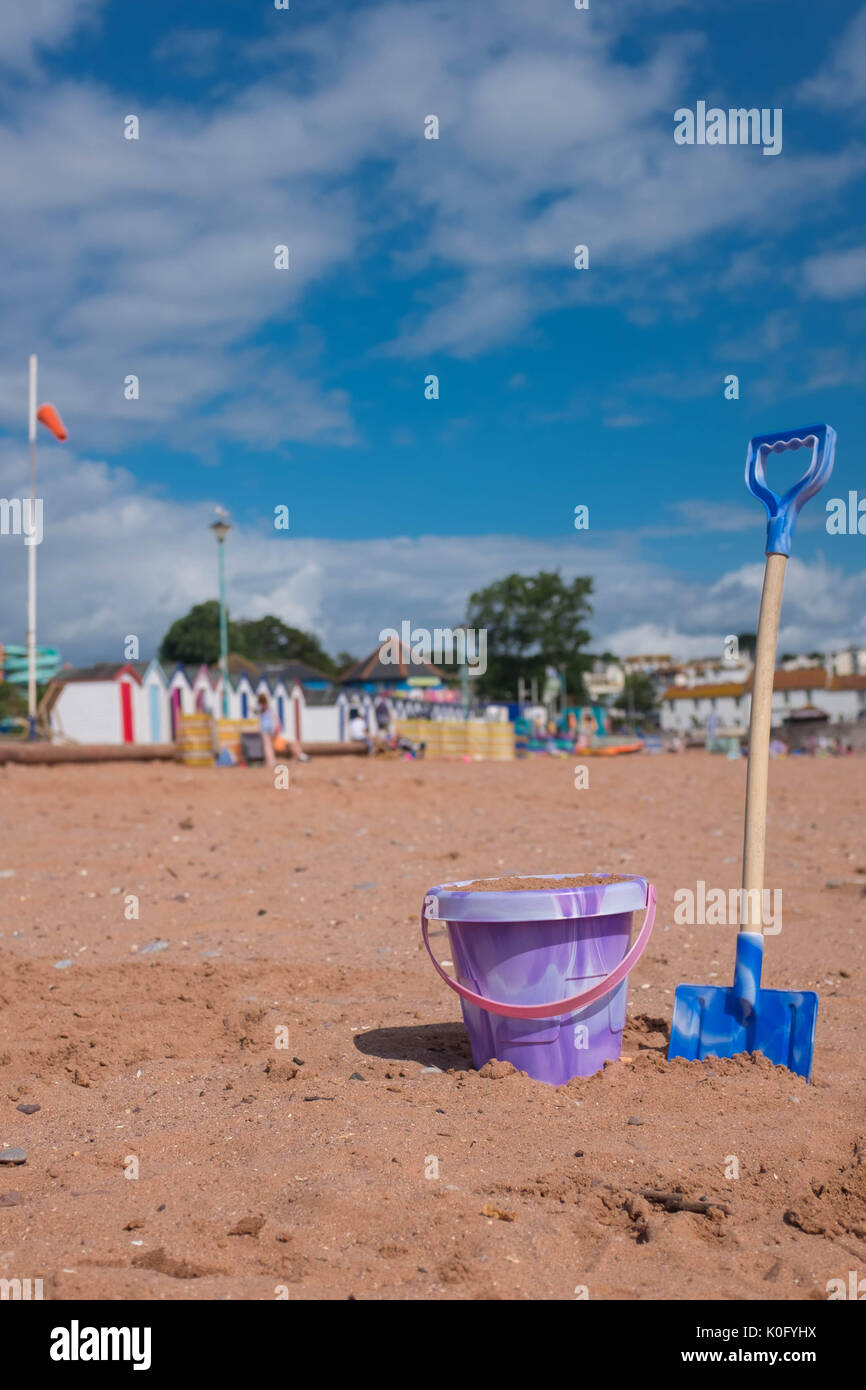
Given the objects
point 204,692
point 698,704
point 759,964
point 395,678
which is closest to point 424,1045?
point 759,964

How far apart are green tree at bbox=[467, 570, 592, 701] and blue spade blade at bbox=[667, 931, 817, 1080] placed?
68870 millimetres

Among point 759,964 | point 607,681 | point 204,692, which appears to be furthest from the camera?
point 607,681

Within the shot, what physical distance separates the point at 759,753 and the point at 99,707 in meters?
29.6

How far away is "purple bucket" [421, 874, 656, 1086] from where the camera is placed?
11.1 feet

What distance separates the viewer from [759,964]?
3.73 m

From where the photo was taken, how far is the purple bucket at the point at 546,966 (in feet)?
11.1

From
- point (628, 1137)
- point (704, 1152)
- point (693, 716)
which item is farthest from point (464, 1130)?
point (693, 716)

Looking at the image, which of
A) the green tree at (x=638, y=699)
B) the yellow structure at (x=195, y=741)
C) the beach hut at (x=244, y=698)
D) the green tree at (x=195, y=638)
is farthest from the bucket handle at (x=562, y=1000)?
the green tree at (x=638, y=699)

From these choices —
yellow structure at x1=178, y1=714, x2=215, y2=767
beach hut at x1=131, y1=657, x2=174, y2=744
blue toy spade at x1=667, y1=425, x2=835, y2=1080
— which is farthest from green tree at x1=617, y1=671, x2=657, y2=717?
blue toy spade at x1=667, y1=425, x2=835, y2=1080

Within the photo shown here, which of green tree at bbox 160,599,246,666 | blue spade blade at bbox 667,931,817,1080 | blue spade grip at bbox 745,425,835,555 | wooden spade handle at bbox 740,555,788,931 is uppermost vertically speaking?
green tree at bbox 160,599,246,666

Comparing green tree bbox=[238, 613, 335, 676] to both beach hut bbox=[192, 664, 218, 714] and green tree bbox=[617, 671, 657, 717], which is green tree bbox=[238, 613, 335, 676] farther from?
beach hut bbox=[192, 664, 218, 714]

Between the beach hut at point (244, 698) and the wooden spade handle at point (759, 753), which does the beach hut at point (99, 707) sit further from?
the wooden spade handle at point (759, 753)

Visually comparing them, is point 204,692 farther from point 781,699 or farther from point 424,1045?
Result: point 781,699
